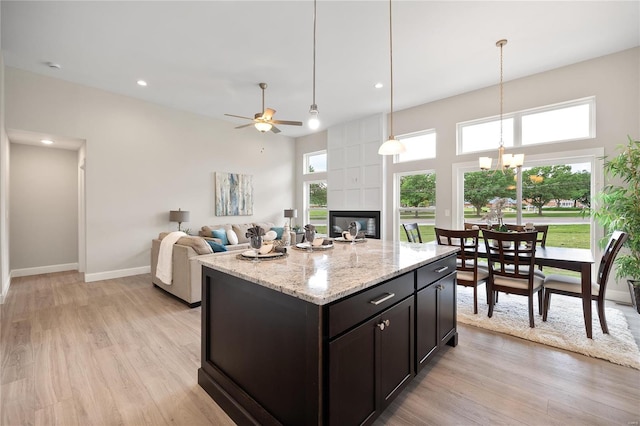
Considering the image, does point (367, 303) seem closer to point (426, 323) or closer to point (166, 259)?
point (426, 323)

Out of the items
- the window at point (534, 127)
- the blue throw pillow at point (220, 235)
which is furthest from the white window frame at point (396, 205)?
the blue throw pillow at point (220, 235)

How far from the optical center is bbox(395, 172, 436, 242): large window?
18.8 feet

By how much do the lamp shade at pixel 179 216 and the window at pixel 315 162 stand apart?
12.2 feet

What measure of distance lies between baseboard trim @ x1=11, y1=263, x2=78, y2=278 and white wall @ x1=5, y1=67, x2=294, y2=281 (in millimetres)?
1478

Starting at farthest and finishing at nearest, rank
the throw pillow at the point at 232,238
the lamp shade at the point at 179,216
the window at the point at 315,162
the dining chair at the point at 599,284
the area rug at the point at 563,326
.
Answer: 1. the window at the point at 315,162
2. the throw pillow at the point at 232,238
3. the lamp shade at the point at 179,216
4. the dining chair at the point at 599,284
5. the area rug at the point at 563,326

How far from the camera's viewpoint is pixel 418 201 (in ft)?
19.5

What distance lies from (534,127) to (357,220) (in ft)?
12.3

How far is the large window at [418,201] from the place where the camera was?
5.72 metres

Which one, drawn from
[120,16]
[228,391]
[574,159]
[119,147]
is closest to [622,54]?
[574,159]

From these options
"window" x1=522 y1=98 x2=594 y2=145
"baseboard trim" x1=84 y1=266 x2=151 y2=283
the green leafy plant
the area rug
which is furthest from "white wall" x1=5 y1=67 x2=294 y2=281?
the green leafy plant

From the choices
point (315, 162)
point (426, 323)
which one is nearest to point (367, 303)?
point (426, 323)

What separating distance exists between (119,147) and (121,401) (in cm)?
475

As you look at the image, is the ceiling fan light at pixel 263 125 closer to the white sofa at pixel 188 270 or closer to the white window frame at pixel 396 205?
the white sofa at pixel 188 270

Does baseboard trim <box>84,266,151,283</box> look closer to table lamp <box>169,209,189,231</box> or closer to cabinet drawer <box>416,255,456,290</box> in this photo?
table lamp <box>169,209,189,231</box>
